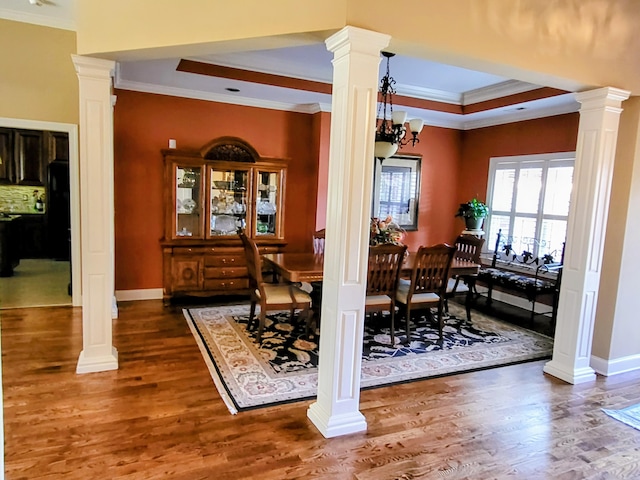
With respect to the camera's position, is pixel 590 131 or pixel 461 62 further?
pixel 590 131

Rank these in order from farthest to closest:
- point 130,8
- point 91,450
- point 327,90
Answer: point 327,90
point 130,8
point 91,450

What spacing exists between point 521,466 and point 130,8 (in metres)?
3.62

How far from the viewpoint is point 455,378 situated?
3508mm

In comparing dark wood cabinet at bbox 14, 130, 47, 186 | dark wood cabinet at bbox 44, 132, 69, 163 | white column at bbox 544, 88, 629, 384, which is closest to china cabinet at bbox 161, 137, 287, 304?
white column at bbox 544, 88, 629, 384

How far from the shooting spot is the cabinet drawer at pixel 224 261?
5.25 m

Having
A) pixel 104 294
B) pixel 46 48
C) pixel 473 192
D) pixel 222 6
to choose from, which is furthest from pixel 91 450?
pixel 473 192

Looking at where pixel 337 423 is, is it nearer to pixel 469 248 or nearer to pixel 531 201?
pixel 469 248

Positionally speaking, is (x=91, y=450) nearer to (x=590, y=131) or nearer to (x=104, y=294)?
(x=104, y=294)

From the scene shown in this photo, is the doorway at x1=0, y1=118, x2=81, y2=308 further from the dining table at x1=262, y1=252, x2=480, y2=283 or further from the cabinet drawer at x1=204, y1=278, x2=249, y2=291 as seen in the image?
the dining table at x1=262, y1=252, x2=480, y2=283

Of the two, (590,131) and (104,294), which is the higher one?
(590,131)

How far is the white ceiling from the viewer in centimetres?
421

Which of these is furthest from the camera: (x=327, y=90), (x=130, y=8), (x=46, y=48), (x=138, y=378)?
(x=327, y=90)

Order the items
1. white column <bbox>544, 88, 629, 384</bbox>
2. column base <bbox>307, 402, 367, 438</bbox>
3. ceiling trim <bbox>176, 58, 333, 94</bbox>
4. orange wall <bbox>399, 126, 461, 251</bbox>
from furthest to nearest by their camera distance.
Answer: orange wall <bbox>399, 126, 461, 251</bbox> < ceiling trim <bbox>176, 58, 333, 94</bbox> < white column <bbox>544, 88, 629, 384</bbox> < column base <bbox>307, 402, 367, 438</bbox>

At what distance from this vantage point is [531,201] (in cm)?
579
